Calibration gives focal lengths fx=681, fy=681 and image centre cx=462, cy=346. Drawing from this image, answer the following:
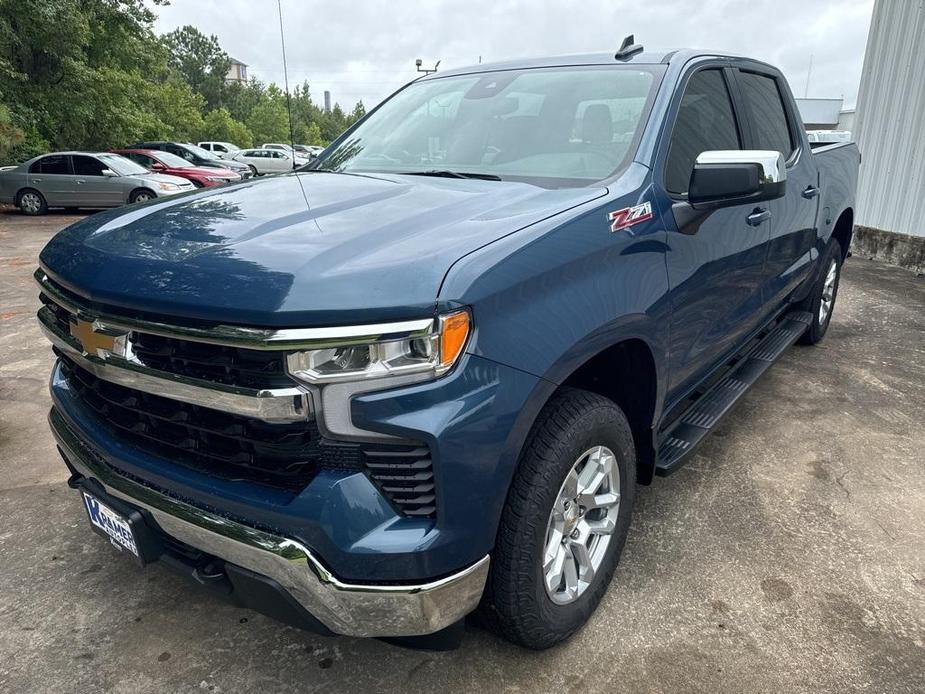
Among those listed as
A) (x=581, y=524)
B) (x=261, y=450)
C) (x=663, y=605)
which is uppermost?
(x=261, y=450)

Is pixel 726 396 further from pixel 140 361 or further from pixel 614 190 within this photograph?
pixel 140 361

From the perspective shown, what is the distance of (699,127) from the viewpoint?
2.82m

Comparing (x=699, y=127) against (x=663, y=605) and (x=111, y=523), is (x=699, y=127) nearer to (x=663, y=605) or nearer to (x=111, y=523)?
(x=663, y=605)

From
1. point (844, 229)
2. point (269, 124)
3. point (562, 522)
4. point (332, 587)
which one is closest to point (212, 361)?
point (332, 587)

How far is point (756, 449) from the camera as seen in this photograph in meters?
3.59

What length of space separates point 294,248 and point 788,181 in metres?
2.98

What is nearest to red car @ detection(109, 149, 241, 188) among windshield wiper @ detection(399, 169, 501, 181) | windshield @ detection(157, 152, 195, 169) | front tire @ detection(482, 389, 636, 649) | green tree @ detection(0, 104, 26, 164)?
windshield @ detection(157, 152, 195, 169)

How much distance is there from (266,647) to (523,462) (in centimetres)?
111

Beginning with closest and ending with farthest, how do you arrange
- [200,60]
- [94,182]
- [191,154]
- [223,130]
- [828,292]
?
[828,292]
[94,182]
[191,154]
[223,130]
[200,60]

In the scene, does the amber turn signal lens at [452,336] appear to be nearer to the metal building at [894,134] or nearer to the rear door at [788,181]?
the rear door at [788,181]

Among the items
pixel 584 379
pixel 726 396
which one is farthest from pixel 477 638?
pixel 726 396

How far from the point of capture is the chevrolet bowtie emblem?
5.99 ft

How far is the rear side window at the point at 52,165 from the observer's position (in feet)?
47.8

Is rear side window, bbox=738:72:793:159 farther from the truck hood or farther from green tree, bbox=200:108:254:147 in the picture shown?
green tree, bbox=200:108:254:147
